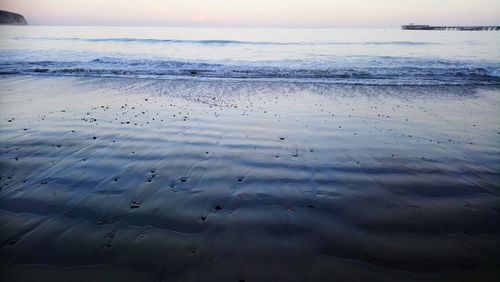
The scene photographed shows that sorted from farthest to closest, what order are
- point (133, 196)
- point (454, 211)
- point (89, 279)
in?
point (133, 196) → point (454, 211) → point (89, 279)

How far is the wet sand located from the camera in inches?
132

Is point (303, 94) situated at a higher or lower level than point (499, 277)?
higher

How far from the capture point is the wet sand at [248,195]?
3.36 metres

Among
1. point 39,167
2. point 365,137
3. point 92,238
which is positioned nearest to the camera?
point 92,238

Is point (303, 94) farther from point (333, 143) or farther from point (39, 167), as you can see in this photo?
point (39, 167)

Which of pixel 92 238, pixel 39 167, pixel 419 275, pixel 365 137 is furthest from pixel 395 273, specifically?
pixel 39 167

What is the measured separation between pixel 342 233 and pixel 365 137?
15.0ft

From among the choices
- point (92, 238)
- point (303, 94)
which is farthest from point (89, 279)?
Result: point (303, 94)

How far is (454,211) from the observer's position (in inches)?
173

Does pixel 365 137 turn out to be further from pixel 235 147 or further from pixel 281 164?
pixel 235 147

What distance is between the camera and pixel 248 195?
488 centimetres

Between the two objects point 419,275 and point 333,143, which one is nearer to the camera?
point 419,275

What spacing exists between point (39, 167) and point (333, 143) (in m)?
6.58

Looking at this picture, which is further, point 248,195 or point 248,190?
point 248,190
